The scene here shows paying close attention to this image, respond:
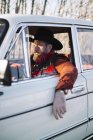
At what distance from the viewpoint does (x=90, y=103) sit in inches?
171

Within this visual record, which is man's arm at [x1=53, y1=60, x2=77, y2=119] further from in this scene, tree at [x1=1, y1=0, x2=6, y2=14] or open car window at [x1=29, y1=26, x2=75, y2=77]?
tree at [x1=1, y1=0, x2=6, y2=14]

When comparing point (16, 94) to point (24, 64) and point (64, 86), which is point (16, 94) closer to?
point (24, 64)

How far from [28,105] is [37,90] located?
0.67 ft

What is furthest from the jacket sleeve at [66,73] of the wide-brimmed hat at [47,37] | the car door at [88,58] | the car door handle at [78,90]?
the car door at [88,58]

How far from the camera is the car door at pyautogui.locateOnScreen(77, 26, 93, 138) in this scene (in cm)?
436

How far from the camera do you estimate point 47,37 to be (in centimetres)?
412

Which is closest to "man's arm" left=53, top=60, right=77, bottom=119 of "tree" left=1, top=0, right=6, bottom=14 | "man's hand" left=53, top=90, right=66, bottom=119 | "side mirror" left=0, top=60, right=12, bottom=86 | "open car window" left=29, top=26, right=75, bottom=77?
"man's hand" left=53, top=90, right=66, bottom=119

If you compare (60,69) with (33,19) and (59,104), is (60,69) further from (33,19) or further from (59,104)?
(33,19)

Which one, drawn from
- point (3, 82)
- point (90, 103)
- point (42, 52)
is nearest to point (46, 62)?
point (42, 52)

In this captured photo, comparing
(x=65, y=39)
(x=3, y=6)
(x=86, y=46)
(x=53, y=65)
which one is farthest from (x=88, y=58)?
(x=3, y=6)

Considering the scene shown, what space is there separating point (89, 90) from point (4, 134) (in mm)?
1451

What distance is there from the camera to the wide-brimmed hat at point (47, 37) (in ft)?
13.0

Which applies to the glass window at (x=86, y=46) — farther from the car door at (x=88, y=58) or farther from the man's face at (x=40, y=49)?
the man's face at (x=40, y=49)

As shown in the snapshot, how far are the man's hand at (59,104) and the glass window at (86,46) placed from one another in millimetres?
802
